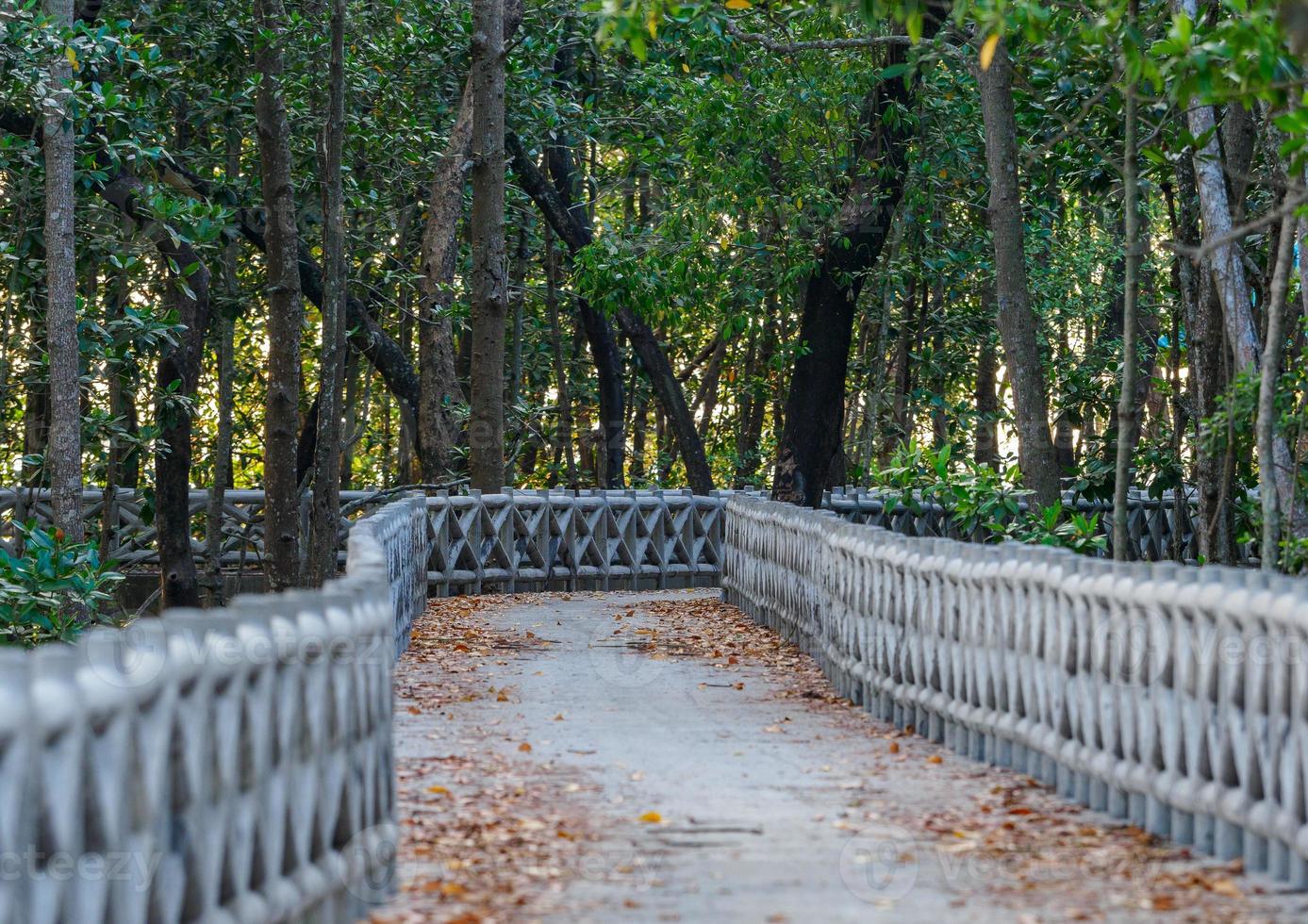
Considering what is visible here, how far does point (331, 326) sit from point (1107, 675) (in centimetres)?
1200

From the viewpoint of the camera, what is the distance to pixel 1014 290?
14.9m

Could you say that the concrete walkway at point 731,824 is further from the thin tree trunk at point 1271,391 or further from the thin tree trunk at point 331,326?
the thin tree trunk at point 331,326

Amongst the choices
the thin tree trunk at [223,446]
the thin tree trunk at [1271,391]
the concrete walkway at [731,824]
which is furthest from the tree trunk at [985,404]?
the thin tree trunk at [1271,391]

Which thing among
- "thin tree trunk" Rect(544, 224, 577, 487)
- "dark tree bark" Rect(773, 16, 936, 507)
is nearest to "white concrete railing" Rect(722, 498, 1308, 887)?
"dark tree bark" Rect(773, 16, 936, 507)

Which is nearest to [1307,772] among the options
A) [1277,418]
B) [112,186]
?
[1277,418]

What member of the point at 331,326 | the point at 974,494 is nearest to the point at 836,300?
the point at 974,494

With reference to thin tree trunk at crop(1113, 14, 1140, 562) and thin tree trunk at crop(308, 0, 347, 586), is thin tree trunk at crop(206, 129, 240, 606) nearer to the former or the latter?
thin tree trunk at crop(308, 0, 347, 586)

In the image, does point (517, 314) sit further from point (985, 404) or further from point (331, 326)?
point (331, 326)

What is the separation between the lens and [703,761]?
28.7 ft

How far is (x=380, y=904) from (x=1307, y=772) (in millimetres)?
3167

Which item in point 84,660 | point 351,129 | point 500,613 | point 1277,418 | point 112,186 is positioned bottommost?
point 500,613

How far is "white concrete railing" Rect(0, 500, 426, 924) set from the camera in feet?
11.7

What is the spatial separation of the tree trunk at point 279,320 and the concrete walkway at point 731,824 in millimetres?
6757

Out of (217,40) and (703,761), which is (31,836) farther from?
(217,40)
